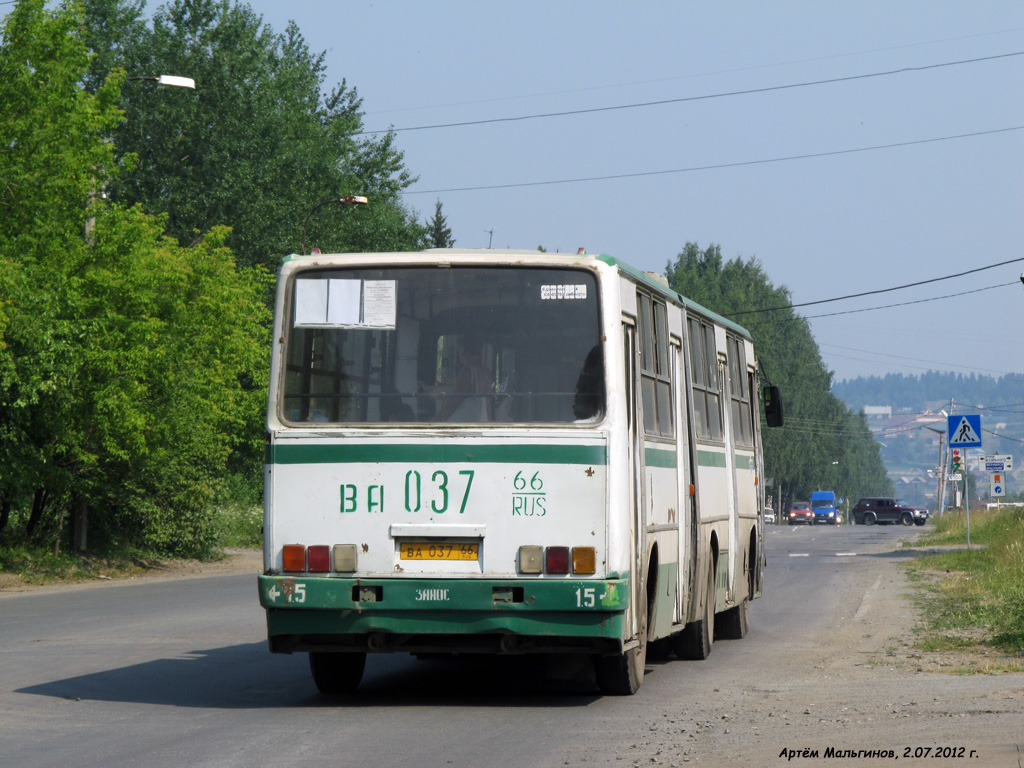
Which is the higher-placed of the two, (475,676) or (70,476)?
(70,476)

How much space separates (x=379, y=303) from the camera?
10.9 m

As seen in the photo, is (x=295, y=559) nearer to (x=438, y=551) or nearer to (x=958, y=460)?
(x=438, y=551)

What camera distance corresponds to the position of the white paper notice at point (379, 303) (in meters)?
10.8

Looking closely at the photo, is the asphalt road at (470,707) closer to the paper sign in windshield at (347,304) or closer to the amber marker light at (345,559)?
the amber marker light at (345,559)

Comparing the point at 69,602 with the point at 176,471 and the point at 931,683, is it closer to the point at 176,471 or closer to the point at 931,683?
the point at 176,471

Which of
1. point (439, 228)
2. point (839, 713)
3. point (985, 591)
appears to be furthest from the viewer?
point (439, 228)

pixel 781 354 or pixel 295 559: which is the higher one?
pixel 781 354

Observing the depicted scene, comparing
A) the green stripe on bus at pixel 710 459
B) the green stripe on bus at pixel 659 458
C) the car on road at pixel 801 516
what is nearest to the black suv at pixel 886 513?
the car on road at pixel 801 516

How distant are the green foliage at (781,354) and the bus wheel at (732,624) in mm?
99032

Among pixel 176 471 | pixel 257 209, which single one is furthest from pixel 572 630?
pixel 257 209

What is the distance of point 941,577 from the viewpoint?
2811cm

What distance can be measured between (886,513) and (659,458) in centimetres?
9186

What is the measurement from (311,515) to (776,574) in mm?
21478

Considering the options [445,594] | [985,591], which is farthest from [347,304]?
[985,591]
